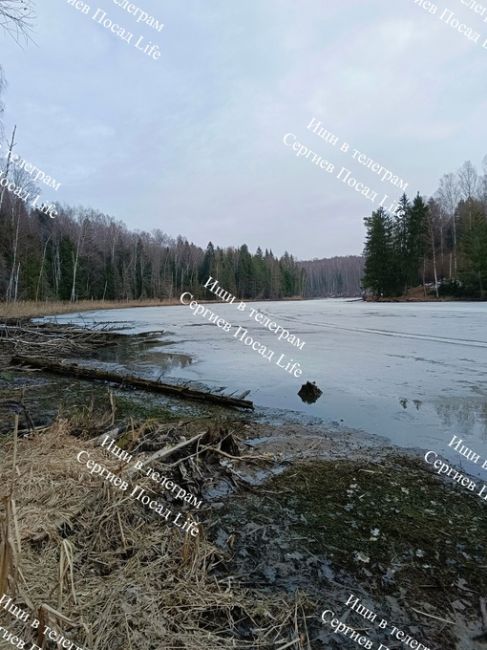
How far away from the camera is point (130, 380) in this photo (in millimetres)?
8039

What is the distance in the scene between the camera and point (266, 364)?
1059 centimetres

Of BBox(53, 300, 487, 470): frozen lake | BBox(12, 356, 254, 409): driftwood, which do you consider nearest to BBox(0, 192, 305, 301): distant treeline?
BBox(12, 356, 254, 409): driftwood

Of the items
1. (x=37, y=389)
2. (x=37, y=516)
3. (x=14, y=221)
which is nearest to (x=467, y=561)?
(x=37, y=516)

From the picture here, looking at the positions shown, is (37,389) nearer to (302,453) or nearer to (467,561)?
(302,453)

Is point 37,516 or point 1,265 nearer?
point 37,516

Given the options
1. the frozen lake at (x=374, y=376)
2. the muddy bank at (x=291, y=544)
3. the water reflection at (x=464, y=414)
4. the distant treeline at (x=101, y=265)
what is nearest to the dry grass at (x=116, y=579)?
the muddy bank at (x=291, y=544)

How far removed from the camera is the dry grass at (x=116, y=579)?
5.84 feet

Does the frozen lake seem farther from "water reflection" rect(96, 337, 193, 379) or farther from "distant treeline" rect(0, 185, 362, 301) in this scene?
"distant treeline" rect(0, 185, 362, 301)

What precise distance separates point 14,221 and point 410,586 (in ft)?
122

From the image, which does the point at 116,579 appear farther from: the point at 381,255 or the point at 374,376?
the point at 381,255

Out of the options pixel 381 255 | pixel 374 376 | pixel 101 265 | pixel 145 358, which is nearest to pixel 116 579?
pixel 374 376

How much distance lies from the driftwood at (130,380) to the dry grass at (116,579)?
3773mm

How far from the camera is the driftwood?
6682mm

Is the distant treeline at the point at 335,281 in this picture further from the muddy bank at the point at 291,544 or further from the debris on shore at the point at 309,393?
the muddy bank at the point at 291,544
